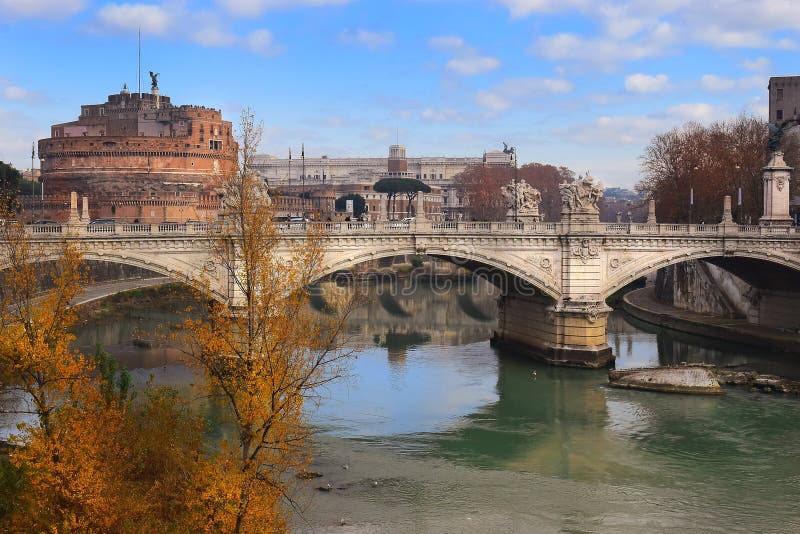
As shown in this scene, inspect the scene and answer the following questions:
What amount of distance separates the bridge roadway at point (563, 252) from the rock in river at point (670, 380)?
252 centimetres

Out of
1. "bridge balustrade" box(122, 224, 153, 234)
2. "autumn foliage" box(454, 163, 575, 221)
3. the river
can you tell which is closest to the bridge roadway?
"bridge balustrade" box(122, 224, 153, 234)

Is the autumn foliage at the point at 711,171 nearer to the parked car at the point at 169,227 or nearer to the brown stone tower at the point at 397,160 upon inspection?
the parked car at the point at 169,227

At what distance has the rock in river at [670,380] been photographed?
30062mm

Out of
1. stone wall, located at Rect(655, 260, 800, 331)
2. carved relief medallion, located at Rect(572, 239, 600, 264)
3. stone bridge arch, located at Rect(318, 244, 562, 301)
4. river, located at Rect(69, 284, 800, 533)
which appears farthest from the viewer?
stone wall, located at Rect(655, 260, 800, 331)

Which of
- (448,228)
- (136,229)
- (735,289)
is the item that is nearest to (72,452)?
(136,229)

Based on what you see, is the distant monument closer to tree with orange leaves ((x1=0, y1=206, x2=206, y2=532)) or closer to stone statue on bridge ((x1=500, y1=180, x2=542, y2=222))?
stone statue on bridge ((x1=500, y1=180, x2=542, y2=222))

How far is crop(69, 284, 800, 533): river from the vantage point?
19484mm

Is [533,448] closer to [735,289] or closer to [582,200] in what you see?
[582,200]

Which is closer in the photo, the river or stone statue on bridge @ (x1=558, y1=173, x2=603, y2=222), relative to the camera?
the river

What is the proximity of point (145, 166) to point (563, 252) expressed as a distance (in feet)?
147

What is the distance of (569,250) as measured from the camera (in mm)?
34438

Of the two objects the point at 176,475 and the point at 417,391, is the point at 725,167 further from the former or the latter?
the point at 176,475

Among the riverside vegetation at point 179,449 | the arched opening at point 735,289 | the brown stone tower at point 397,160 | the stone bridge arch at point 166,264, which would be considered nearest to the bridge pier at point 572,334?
the arched opening at point 735,289

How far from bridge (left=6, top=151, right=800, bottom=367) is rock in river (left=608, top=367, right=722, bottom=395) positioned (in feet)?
8.24
